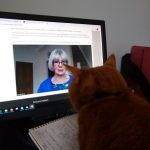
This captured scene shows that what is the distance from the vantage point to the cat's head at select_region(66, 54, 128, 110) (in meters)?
0.61

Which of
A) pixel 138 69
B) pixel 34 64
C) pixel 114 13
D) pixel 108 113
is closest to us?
pixel 108 113

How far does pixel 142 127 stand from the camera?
20.5 inches

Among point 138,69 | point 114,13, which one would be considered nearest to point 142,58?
point 138,69

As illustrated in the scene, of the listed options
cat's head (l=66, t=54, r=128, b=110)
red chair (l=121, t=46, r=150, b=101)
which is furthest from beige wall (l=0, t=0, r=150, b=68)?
cat's head (l=66, t=54, r=128, b=110)

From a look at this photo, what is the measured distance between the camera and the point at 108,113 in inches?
22.0

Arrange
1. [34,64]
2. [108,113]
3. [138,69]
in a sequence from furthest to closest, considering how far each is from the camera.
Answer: [138,69], [34,64], [108,113]

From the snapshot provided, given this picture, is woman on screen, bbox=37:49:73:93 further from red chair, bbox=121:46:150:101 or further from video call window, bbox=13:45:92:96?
red chair, bbox=121:46:150:101

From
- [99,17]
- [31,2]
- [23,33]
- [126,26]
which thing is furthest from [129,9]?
[23,33]

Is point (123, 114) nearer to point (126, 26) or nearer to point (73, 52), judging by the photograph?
point (73, 52)

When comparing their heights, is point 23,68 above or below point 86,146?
above

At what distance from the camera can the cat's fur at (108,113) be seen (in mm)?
517

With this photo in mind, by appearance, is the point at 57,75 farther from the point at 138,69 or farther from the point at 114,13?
the point at 114,13

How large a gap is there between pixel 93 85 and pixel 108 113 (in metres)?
0.09

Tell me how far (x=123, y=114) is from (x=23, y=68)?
1.24 ft
